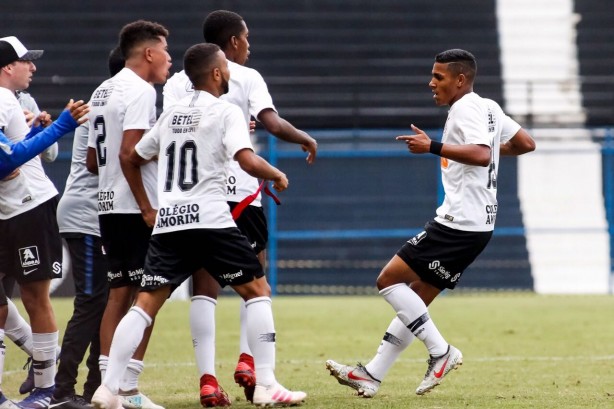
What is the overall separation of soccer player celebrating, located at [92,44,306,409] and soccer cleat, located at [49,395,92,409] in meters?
0.63

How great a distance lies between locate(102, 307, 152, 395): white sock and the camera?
5766mm

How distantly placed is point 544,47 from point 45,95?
9.66 metres

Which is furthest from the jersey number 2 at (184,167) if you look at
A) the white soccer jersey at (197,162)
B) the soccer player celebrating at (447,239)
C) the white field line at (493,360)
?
the white field line at (493,360)

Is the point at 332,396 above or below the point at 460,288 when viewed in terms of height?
above

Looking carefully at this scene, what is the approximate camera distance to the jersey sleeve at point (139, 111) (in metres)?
6.26

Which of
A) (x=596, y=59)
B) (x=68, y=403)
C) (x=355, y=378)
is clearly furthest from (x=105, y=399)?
(x=596, y=59)

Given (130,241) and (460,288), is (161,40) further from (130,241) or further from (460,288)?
(460,288)

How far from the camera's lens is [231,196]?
691 centimetres

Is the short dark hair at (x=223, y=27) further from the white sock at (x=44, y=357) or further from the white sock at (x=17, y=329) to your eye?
the white sock at (x=17, y=329)

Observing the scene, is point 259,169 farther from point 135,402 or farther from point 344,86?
point 344,86

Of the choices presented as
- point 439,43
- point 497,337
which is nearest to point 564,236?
point 439,43

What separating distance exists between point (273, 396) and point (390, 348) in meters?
1.17

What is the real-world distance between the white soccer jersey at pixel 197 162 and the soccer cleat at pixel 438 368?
1.58 meters

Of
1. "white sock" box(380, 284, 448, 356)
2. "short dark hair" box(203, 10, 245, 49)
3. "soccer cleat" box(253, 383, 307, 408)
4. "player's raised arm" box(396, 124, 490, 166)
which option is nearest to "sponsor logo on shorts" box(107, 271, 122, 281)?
"soccer cleat" box(253, 383, 307, 408)
